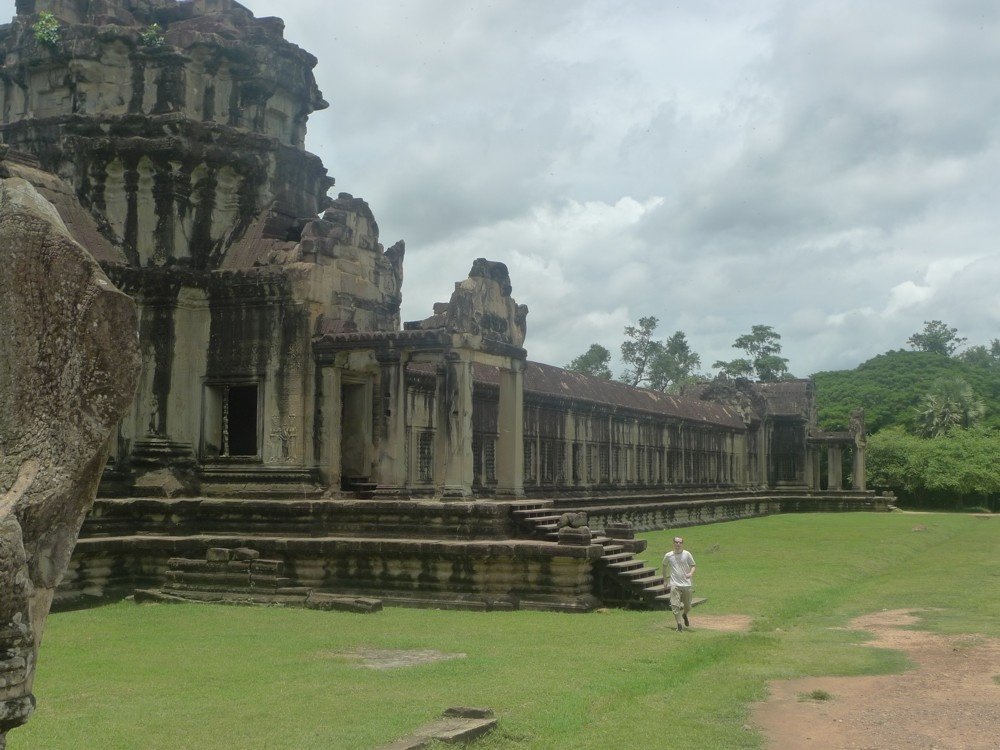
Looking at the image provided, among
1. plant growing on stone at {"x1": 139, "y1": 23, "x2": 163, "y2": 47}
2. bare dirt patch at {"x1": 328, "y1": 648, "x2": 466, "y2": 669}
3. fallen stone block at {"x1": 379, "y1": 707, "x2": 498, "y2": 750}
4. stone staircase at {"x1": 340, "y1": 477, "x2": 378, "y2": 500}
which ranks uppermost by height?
plant growing on stone at {"x1": 139, "y1": 23, "x2": 163, "y2": 47}

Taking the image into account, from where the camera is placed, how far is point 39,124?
19953 millimetres

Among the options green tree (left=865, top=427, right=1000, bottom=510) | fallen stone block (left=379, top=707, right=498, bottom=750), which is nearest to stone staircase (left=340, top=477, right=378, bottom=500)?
fallen stone block (left=379, top=707, right=498, bottom=750)

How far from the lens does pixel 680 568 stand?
45.3ft

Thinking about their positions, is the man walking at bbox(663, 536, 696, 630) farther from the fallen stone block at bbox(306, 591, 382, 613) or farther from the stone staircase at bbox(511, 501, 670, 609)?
the fallen stone block at bbox(306, 591, 382, 613)

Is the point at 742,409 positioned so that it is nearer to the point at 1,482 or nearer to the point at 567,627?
the point at 567,627

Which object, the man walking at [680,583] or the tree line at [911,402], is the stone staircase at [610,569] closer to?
the man walking at [680,583]

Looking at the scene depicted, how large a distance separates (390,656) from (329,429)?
7.62 meters

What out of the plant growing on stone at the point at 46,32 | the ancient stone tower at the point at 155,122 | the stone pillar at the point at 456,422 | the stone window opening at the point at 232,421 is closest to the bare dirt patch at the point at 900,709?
the stone pillar at the point at 456,422

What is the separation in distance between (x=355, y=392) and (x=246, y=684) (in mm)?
10704

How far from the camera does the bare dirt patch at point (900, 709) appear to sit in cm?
809

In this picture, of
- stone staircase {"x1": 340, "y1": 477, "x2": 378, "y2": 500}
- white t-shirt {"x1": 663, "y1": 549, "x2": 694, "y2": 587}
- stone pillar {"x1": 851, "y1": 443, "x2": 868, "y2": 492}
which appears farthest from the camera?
stone pillar {"x1": 851, "y1": 443, "x2": 868, "y2": 492}

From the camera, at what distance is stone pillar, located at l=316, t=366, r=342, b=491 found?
1836 cm

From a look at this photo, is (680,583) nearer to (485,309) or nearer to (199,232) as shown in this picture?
(485,309)

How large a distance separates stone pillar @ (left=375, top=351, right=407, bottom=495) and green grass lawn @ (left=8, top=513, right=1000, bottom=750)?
2898 millimetres
